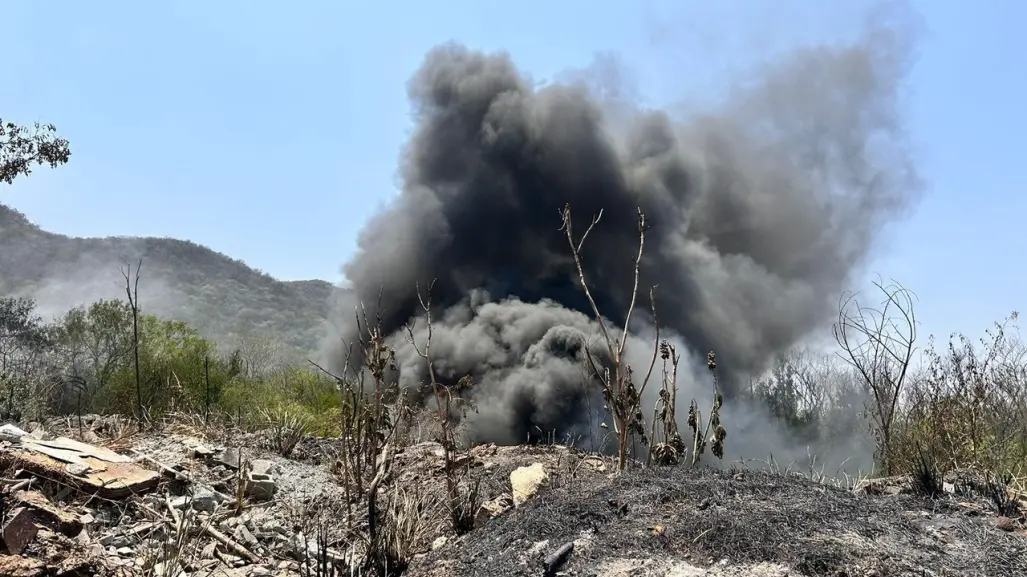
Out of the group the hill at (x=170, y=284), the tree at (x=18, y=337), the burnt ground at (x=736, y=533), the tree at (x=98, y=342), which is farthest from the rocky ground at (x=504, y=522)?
the hill at (x=170, y=284)

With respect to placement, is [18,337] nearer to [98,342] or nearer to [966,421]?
[98,342]

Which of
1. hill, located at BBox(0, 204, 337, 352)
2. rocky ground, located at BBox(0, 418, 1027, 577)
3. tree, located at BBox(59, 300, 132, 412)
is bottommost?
rocky ground, located at BBox(0, 418, 1027, 577)

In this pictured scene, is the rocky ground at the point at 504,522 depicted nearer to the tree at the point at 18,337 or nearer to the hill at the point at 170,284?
the tree at the point at 18,337

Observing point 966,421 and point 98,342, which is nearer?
point 966,421

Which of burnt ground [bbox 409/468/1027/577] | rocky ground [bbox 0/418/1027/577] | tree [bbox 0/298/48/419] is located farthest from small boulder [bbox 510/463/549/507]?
tree [bbox 0/298/48/419]

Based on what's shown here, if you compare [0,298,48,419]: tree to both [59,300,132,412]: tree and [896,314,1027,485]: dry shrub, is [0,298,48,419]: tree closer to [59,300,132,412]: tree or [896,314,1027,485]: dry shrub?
[59,300,132,412]: tree

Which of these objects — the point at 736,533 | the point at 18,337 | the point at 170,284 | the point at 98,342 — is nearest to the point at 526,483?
the point at 736,533

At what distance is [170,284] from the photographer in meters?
54.8

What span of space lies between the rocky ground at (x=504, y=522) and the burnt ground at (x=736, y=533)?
0.01 m

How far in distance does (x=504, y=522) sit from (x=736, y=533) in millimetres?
1852

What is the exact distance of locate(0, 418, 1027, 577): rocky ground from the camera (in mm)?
3785

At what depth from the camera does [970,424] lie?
6.58 m

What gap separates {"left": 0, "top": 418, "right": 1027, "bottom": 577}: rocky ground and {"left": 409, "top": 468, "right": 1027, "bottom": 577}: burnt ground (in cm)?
1

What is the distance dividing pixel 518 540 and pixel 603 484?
1028 mm
